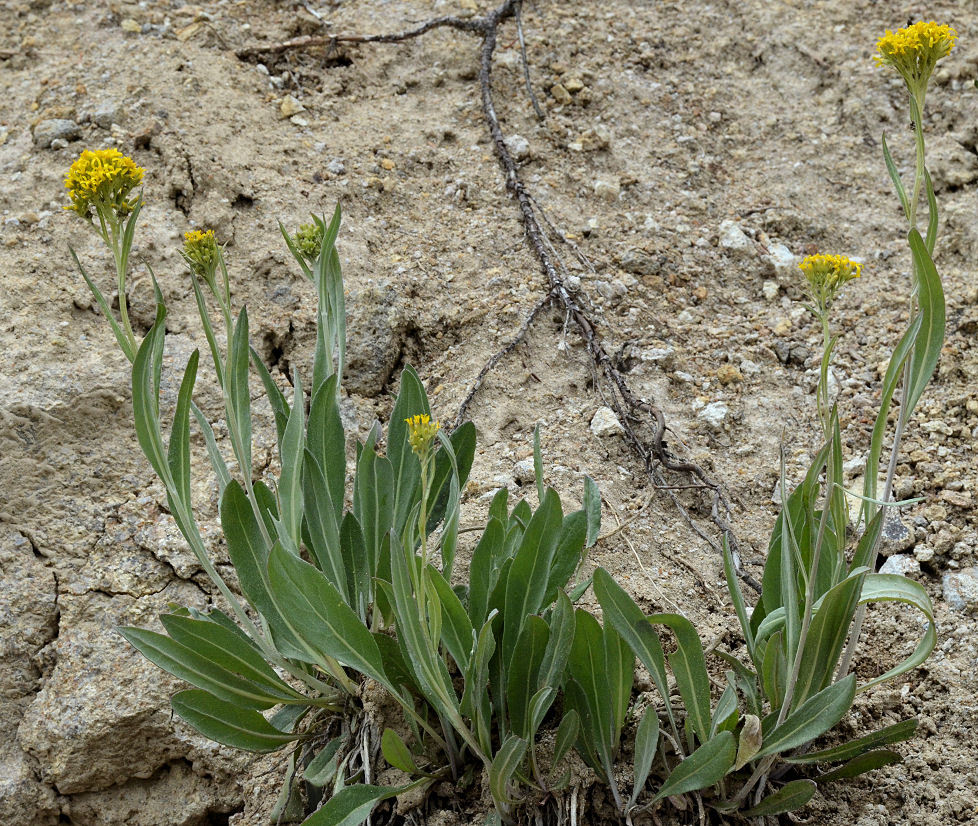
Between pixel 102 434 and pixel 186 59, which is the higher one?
pixel 186 59

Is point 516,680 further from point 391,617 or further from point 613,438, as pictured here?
point 613,438

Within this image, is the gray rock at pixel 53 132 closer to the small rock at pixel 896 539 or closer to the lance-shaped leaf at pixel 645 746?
the lance-shaped leaf at pixel 645 746

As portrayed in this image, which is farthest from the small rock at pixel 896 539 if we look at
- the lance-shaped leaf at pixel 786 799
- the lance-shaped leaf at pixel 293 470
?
the lance-shaped leaf at pixel 293 470

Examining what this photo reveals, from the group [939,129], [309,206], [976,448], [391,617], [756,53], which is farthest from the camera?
[756,53]

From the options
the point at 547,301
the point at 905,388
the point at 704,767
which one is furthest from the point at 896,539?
the point at 547,301

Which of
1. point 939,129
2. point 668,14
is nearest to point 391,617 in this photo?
point 939,129

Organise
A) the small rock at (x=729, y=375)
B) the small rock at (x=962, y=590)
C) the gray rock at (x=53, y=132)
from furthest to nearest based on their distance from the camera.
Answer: the gray rock at (x=53, y=132)
the small rock at (x=729, y=375)
the small rock at (x=962, y=590)

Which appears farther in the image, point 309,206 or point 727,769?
point 309,206
